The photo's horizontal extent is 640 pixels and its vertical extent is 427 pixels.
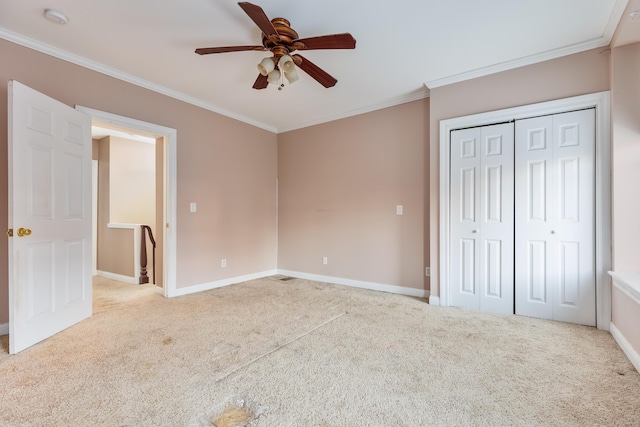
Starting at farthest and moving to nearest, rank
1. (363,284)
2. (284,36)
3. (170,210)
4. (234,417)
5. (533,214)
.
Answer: (363,284) < (170,210) < (533,214) < (284,36) < (234,417)

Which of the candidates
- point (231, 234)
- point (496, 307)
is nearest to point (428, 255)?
point (496, 307)

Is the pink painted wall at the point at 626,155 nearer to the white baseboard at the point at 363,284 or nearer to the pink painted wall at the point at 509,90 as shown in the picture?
the pink painted wall at the point at 509,90

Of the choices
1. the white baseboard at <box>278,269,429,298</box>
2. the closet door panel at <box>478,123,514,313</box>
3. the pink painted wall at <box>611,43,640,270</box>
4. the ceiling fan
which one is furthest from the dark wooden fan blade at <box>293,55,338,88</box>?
the white baseboard at <box>278,269,429,298</box>

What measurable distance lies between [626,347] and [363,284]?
8.38 feet

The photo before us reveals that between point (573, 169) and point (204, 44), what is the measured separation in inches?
136

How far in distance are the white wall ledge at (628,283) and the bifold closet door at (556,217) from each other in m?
0.29

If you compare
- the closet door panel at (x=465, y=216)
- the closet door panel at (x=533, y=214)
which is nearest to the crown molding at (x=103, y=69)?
the closet door panel at (x=465, y=216)

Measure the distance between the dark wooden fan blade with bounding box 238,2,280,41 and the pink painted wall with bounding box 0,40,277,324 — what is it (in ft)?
6.76

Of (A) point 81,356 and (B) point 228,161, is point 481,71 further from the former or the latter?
(A) point 81,356

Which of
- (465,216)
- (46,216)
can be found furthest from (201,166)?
(465,216)

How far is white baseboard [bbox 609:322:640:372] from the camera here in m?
1.89

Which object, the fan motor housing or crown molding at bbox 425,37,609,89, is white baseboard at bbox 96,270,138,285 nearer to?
the fan motor housing

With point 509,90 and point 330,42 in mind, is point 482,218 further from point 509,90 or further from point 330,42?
point 330,42

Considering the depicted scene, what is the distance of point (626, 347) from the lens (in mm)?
2072
